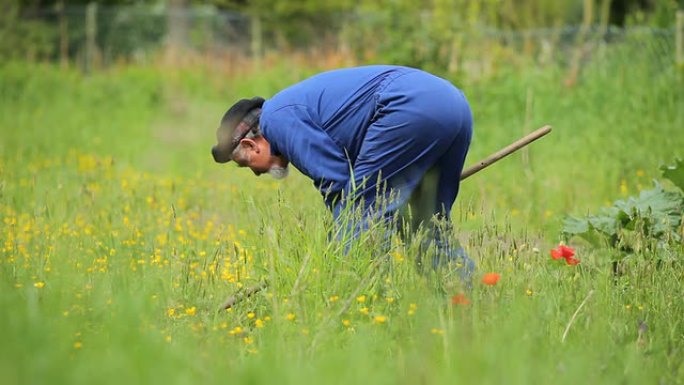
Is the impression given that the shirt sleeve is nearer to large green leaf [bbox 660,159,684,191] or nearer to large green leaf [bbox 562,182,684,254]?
large green leaf [bbox 562,182,684,254]

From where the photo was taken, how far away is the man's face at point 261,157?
5051mm

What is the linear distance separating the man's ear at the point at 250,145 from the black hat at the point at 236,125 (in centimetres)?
3

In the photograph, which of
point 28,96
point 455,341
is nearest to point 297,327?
point 455,341

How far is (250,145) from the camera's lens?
16.6 feet

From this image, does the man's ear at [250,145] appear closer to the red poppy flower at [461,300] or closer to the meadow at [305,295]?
the meadow at [305,295]

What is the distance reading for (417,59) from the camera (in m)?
12.8

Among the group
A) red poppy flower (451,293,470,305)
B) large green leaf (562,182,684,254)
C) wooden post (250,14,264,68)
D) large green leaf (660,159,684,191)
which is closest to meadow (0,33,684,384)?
red poppy flower (451,293,470,305)

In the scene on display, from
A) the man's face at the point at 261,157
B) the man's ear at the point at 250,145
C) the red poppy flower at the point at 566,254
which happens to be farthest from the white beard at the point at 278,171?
the red poppy flower at the point at 566,254

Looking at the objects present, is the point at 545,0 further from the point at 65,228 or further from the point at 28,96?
the point at 65,228

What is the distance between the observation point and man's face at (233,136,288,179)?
199 inches

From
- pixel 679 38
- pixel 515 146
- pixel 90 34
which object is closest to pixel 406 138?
pixel 515 146

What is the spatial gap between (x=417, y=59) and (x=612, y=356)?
9.45 metres

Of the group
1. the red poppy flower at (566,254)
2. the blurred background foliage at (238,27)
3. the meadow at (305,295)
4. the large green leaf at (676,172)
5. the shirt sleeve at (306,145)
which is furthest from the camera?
the blurred background foliage at (238,27)

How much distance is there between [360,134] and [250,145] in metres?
0.53
